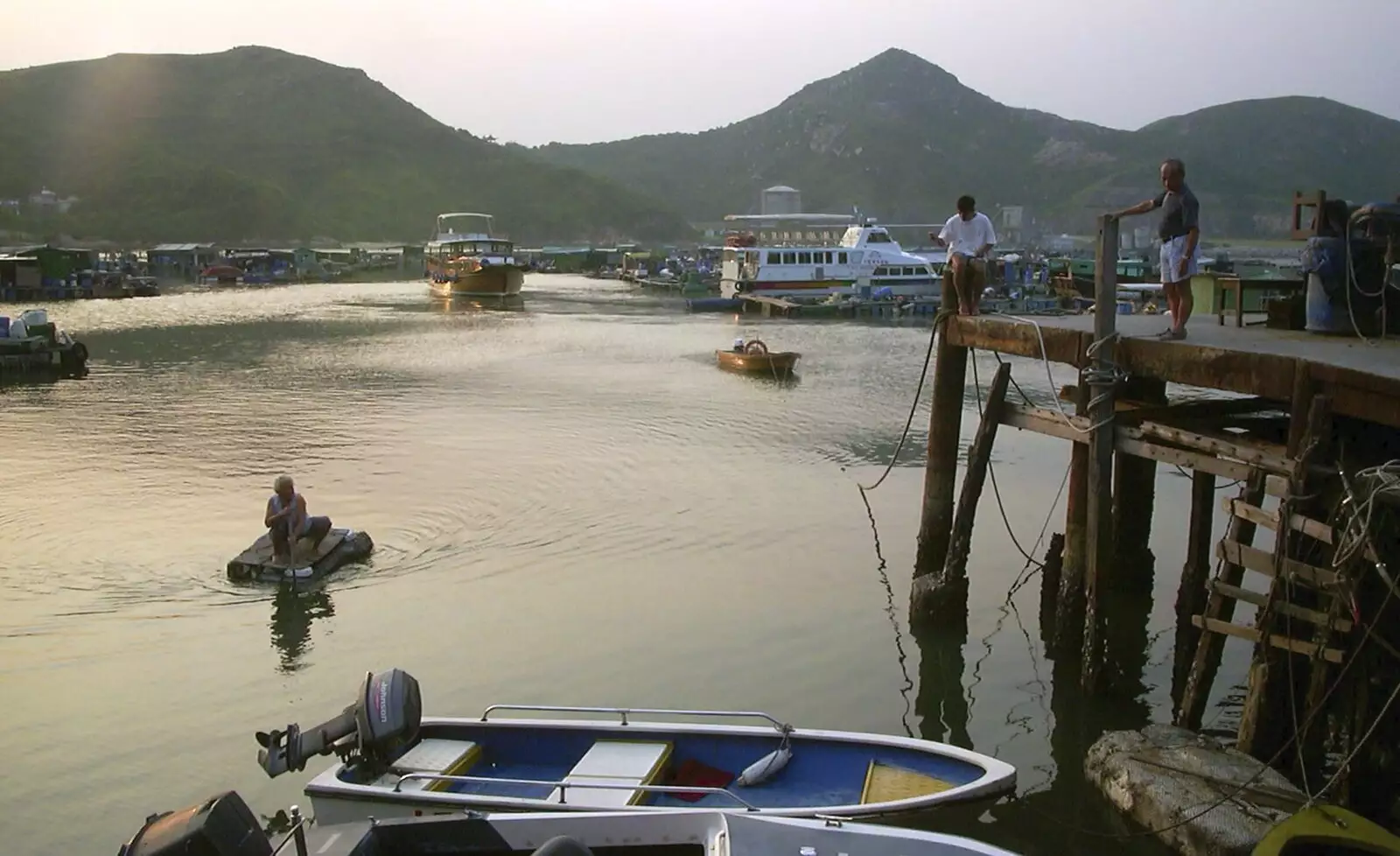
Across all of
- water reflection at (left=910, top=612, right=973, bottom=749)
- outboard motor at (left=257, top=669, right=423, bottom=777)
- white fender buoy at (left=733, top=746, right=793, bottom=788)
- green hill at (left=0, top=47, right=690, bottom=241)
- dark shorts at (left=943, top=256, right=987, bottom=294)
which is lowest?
water reflection at (left=910, top=612, right=973, bottom=749)

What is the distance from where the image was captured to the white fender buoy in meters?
9.05

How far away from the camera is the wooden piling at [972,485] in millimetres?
12500

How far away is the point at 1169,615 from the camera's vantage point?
14.8m

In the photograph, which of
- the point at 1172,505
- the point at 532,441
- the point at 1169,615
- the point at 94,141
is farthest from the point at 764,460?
Result: the point at 94,141

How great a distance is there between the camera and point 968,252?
46.0 ft

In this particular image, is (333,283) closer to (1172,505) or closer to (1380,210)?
(1172,505)

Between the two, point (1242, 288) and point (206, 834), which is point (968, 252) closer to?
point (1242, 288)

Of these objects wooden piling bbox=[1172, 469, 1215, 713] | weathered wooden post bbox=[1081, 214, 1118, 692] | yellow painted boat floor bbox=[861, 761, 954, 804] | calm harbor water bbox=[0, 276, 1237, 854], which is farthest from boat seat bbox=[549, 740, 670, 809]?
wooden piling bbox=[1172, 469, 1215, 713]

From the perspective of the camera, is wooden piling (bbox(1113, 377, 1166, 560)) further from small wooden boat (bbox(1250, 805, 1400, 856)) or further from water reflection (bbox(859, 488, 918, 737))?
small wooden boat (bbox(1250, 805, 1400, 856))

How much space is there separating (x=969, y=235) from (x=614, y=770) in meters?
8.22

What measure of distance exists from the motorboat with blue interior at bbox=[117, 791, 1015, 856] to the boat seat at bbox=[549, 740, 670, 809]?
50 cm

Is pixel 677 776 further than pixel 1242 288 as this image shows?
No

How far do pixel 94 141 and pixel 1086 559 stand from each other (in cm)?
18398

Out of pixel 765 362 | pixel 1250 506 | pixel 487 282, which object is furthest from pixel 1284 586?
pixel 487 282
